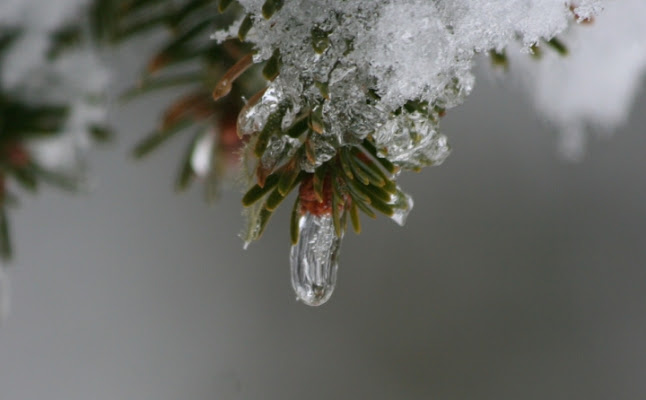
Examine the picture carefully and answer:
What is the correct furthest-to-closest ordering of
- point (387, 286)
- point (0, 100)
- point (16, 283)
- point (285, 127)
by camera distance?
point (387, 286), point (16, 283), point (0, 100), point (285, 127)

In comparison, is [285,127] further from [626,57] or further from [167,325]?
[167,325]

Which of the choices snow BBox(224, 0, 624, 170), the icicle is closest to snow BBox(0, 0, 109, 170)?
the icicle

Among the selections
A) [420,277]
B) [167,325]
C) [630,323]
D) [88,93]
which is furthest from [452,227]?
[88,93]

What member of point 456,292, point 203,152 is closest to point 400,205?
point 203,152

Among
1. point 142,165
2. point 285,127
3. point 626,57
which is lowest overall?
point 285,127

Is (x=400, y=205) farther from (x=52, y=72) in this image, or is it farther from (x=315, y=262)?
(x=52, y=72)

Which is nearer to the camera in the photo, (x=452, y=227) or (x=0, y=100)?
(x=0, y=100)

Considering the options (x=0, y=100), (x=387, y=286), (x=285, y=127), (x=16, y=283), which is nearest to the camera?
(x=285, y=127)

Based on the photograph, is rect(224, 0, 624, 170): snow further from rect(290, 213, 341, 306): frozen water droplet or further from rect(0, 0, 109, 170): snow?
rect(0, 0, 109, 170): snow
